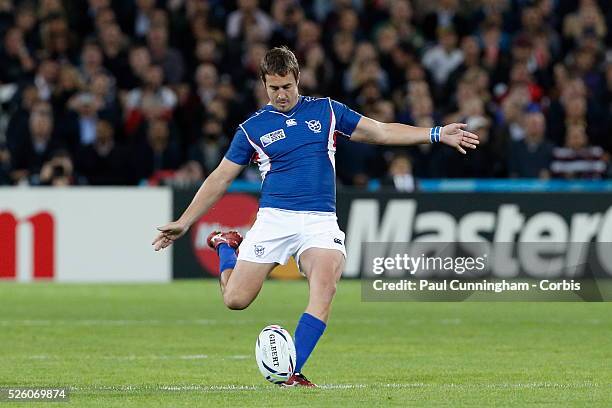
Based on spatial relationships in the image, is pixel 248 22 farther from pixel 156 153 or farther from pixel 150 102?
pixel 156 153

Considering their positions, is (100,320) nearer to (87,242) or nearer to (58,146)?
(87,242)

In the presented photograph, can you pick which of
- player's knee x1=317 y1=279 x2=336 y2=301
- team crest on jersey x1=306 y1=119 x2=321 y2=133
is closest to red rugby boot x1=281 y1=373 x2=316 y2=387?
player's knee x1=317 y1=279 x2=336 y2=301

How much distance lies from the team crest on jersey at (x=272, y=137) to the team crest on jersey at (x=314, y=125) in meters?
0.18

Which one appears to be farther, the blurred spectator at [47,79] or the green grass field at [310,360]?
the blurred spectator at [47,79]

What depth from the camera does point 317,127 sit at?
10164 millimetres

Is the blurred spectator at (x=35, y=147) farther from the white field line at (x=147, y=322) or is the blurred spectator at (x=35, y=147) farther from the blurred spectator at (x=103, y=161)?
the white field line at (x=147, y=322)

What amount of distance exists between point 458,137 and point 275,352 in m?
1.85

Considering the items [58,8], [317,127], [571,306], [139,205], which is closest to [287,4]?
[58,8]

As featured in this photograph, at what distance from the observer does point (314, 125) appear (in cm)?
1016

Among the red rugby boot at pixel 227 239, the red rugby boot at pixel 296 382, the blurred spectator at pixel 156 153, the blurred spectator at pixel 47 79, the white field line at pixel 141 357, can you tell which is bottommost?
the white field line at pixel 141 357

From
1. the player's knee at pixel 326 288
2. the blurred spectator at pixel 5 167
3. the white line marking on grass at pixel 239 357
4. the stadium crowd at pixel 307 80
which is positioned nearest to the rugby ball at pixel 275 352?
the player's knee at pixel 326 288

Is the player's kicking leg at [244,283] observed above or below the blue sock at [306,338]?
above

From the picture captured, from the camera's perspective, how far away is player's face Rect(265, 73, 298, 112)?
9859 millimetres

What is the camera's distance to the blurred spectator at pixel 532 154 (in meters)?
21.2
